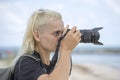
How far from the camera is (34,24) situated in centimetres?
162

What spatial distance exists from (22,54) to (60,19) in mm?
189

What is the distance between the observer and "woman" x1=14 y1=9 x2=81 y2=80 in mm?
1518

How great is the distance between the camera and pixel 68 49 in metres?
1.54

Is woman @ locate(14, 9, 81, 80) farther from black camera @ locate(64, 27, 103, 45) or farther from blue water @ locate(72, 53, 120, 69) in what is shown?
blue water @ locate(72, 53, 120, 69)

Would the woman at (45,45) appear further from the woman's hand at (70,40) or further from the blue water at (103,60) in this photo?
the blue water at (103,60)

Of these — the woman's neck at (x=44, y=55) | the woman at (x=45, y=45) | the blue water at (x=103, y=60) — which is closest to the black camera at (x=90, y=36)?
the woman at (x=45, y=45)

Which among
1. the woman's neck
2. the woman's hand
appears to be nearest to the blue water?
the woman's neck

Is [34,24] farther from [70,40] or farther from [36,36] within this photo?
[70,40]

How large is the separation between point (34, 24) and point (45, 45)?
0.09 m

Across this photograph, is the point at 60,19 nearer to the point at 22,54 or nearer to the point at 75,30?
the point at 75,30

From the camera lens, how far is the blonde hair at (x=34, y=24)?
161 cm

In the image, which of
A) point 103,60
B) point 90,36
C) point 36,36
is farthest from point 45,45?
point 103,60

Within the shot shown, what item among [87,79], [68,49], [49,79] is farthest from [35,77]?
[87,79]

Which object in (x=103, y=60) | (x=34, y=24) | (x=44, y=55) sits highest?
(x=34, y=24)
